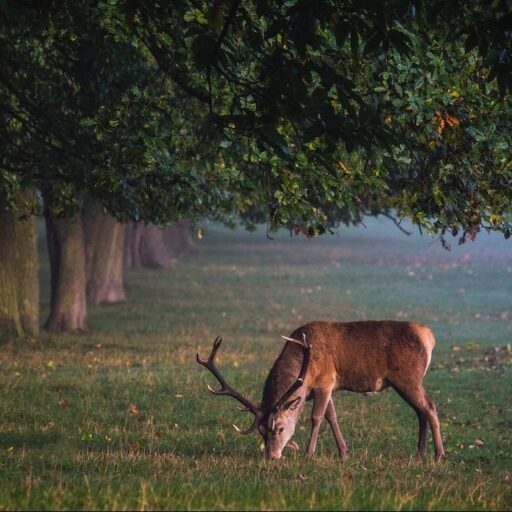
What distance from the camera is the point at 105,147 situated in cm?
1514

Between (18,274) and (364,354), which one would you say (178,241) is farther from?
(364,354)

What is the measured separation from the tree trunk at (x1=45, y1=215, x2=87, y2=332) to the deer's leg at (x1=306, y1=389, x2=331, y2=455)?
13.5 meters

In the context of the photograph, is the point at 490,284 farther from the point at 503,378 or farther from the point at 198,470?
the point at 198,470

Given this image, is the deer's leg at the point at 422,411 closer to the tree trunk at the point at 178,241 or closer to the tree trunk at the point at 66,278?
the tree trunk at the point at 66,278

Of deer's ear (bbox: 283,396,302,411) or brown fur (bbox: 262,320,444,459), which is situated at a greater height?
brown fur (bbox: 262,320,444,459)

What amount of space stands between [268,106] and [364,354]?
4.26 metres

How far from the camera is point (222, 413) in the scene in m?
15.6

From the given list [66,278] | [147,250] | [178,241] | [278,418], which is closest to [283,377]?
[278,418]

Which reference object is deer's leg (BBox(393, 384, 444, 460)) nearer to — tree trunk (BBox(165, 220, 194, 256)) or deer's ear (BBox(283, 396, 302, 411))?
deer's ear (BBox(283, 396, 302, 411))

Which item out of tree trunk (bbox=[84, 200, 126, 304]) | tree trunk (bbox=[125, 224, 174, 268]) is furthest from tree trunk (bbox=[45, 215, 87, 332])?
tree trunk (bbox=[125, 224, 174, 268])

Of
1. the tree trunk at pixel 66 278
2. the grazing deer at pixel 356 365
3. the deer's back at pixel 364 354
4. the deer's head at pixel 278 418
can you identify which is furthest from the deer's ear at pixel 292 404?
the tree trunk at pixel 66 278

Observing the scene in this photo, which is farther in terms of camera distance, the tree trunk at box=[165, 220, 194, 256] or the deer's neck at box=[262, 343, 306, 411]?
the tree trunk at box=[165, 220, 194, 256]

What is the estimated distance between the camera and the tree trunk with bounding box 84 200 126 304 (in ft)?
A: 102

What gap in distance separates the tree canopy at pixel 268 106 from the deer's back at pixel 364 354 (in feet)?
4.30
